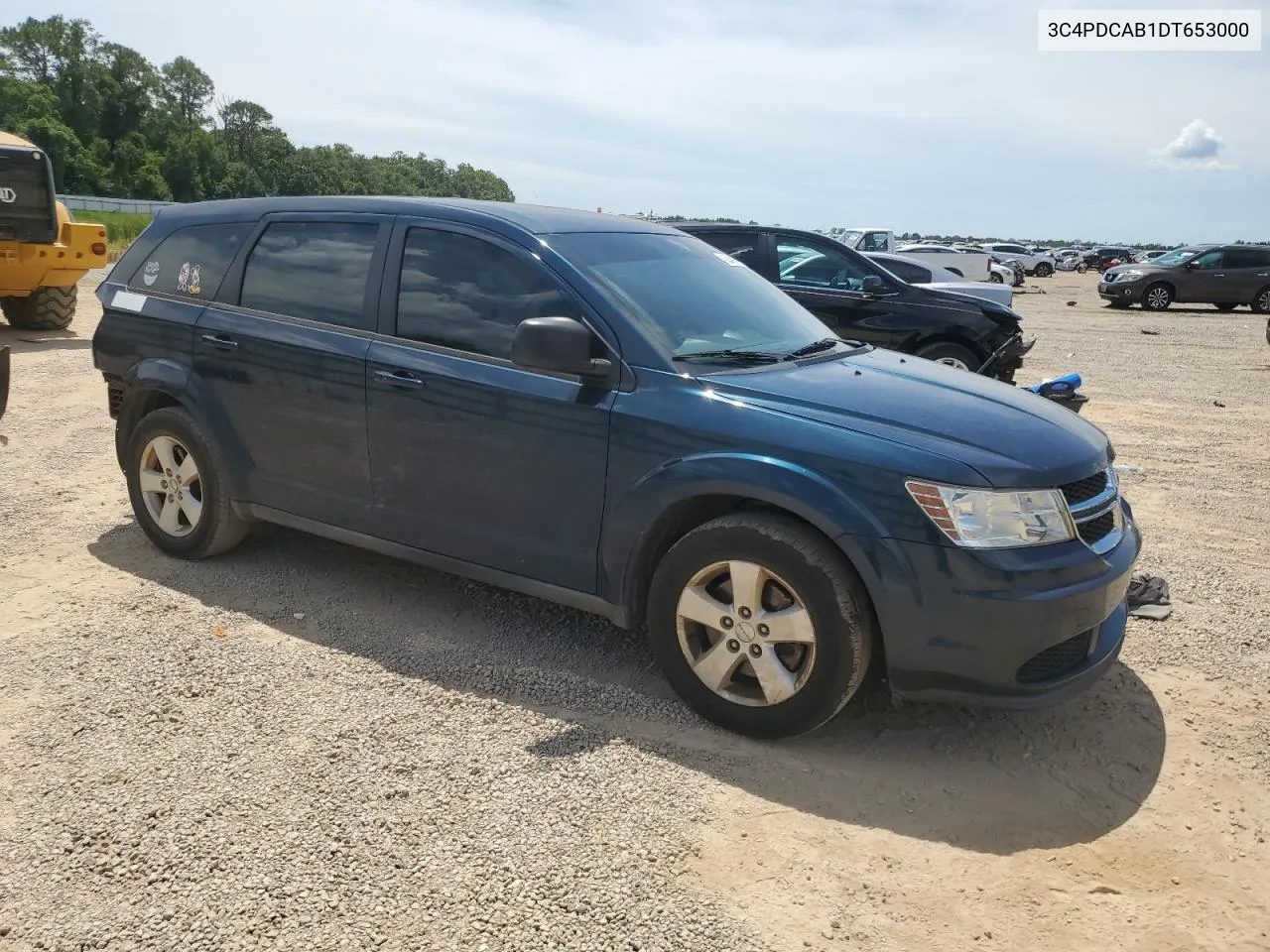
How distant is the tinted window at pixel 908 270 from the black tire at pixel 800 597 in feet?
37.8

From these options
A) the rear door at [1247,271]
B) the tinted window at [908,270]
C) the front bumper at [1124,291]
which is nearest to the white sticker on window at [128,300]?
the tinted window at [908,270]

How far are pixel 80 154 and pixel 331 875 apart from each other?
110 metres

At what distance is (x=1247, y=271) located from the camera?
25.0 meters

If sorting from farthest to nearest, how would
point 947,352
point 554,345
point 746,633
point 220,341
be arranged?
point 947,352 → point 220,341 → point 554,345 → point 746,633

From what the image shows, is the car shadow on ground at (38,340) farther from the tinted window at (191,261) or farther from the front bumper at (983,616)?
the front bumper at (983,616)

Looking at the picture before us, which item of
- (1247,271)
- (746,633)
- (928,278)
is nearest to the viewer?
(746,633)

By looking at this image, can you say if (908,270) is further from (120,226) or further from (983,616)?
(120,226)

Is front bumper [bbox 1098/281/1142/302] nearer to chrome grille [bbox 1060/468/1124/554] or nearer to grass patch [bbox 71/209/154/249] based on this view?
chrome grille [bbox 1060/468/1124/554]

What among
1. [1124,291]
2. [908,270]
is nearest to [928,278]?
[908,270]

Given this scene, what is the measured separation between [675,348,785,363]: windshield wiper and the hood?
0.11 meters

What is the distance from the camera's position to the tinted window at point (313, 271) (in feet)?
14.4

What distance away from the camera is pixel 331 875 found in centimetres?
277

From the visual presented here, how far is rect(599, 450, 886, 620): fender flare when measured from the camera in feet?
10.6

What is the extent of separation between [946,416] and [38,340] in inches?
477
